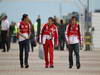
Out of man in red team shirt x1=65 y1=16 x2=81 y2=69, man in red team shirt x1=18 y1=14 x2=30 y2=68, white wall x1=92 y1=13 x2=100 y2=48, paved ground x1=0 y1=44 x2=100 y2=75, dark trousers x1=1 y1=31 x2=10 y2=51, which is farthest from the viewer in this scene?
white wall x1=92 y1=13 x2=100 y2=48

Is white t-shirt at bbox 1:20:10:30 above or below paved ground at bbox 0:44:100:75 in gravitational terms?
above

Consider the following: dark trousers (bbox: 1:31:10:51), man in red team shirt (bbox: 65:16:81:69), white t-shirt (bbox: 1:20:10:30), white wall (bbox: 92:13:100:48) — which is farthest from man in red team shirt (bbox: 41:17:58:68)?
white wall (bbox: 92:13:100:48)

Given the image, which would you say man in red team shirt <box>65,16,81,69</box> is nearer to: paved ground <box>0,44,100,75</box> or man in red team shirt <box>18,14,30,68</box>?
paved ground <box>0,44,100,75</box>

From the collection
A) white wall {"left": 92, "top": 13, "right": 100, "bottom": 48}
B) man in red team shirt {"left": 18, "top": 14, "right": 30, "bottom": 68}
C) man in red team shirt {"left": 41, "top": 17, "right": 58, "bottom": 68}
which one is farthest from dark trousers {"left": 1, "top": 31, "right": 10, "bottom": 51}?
white wall {"left": 92, "top": 13, "right": 100, "bottom": 48}

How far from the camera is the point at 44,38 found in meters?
31.7

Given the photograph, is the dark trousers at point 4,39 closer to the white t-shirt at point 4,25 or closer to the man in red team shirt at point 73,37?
the white t-shirt at point 4,25

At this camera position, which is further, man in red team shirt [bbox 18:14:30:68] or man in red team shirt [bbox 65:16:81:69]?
man in red team shirt [bbox 65:16:81:69]

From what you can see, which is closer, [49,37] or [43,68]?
[43,68]

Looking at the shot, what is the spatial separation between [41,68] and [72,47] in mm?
1540

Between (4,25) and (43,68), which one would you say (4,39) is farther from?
(43,68)

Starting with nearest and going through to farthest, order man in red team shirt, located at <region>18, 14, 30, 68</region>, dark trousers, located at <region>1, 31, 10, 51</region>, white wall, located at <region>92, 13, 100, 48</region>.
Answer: man in red team shirt, located at <region>18, 14, 30, 68</region>, dark trousers, located at <region>1, 31, 10, 51</region>, white wall, located at <region>92, 13, 100, 48</region>

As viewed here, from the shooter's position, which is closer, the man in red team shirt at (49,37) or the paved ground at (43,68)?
the paved ground at (43,68)

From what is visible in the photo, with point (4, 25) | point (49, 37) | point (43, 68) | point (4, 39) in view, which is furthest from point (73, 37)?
point (4, 39)

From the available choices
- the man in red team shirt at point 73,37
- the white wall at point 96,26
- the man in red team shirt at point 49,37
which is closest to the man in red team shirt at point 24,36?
the man in red team shirt at point 49,37
